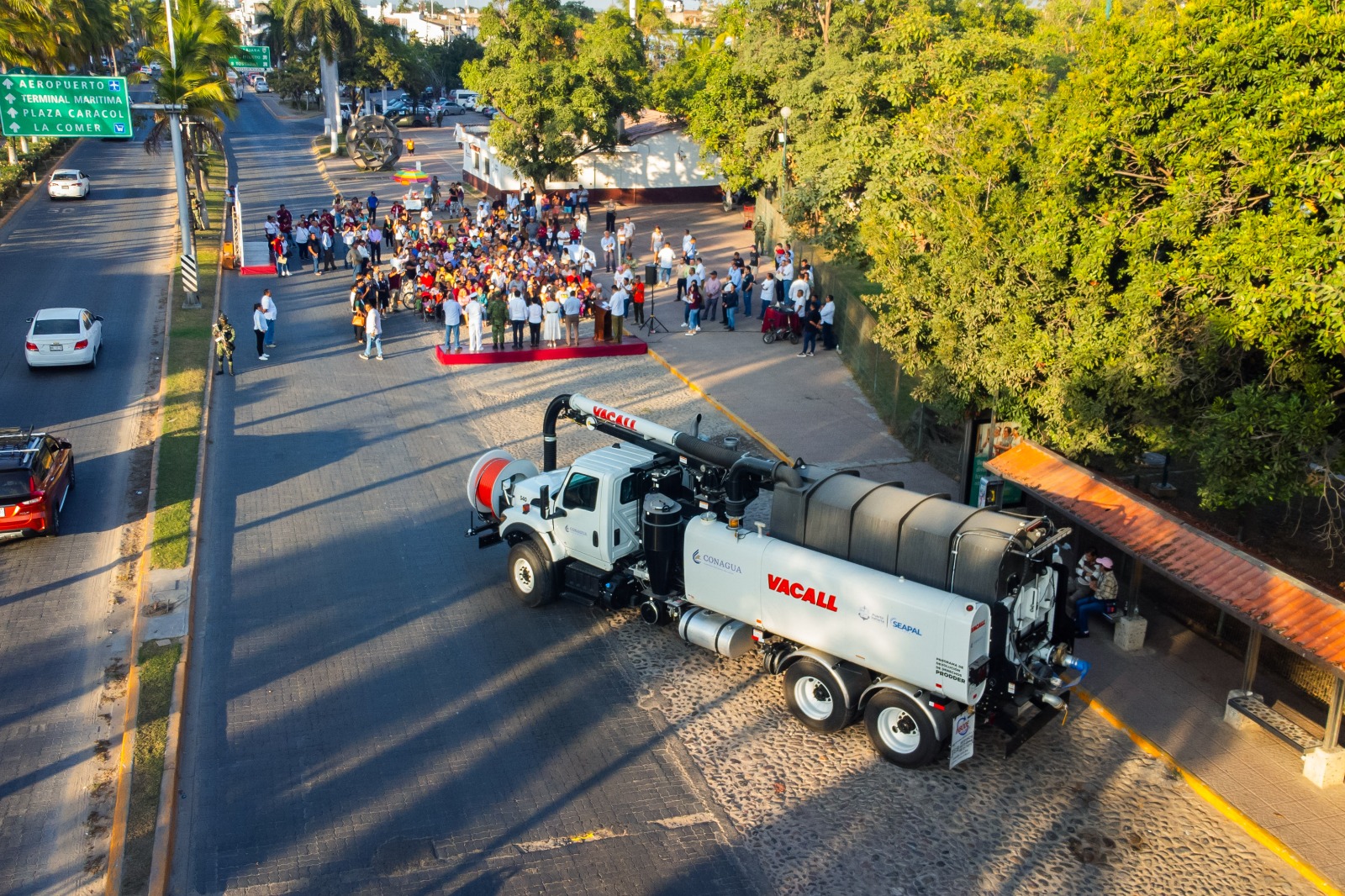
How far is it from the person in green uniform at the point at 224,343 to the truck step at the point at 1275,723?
20239mm

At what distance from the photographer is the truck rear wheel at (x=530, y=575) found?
1400cm

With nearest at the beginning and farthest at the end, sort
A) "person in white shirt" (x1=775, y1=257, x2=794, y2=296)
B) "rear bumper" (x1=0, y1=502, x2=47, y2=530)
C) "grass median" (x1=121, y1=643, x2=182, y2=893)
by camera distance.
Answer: "grass median" (x1=121, y1=643, x2=182, y2=893)
"rear bumper" (x1=0, y1=502, x2=47, y2=530)
"person in white shirt" (x1=775, y1=257, x2=794, y2=296)

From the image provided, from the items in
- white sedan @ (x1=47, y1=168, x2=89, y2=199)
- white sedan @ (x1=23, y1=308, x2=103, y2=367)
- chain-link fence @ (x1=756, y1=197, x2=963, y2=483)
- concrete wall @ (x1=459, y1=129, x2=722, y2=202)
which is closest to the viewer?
chain-link fence @ (x1=756, y1=197, x2=963, y2=483)

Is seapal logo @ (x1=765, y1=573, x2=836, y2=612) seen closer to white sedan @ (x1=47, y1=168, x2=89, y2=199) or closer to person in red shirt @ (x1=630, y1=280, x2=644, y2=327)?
person in red shirt @ (x1=630, y1=280, x2=644, y2=327)

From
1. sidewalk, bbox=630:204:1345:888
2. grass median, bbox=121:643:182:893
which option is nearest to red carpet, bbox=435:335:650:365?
sidewalk, bbox=630:204:1345:888

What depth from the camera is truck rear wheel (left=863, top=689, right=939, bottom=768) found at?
10.7m

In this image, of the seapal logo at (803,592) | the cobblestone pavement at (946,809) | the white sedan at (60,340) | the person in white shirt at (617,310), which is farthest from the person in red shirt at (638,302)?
the seapal logo at (803,592)

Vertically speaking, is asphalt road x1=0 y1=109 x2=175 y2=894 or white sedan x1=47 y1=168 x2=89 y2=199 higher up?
white sedan x1=47 y1=168 x2=89 y2=199

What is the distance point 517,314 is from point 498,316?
47cm

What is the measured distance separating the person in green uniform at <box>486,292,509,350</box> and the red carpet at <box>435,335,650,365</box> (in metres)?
0.28

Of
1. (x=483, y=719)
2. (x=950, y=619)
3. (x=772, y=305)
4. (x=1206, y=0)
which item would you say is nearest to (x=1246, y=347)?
(x=1206, y=0)

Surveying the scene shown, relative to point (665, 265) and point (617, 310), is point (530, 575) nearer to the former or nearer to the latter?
point (617, 310)

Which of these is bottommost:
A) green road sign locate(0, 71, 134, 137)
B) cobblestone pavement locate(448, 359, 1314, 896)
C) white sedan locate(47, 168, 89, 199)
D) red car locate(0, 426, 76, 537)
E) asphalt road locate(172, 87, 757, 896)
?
cobblestone pavement locate(448, 359, 1314, 896)

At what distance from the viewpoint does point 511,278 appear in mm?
27328
